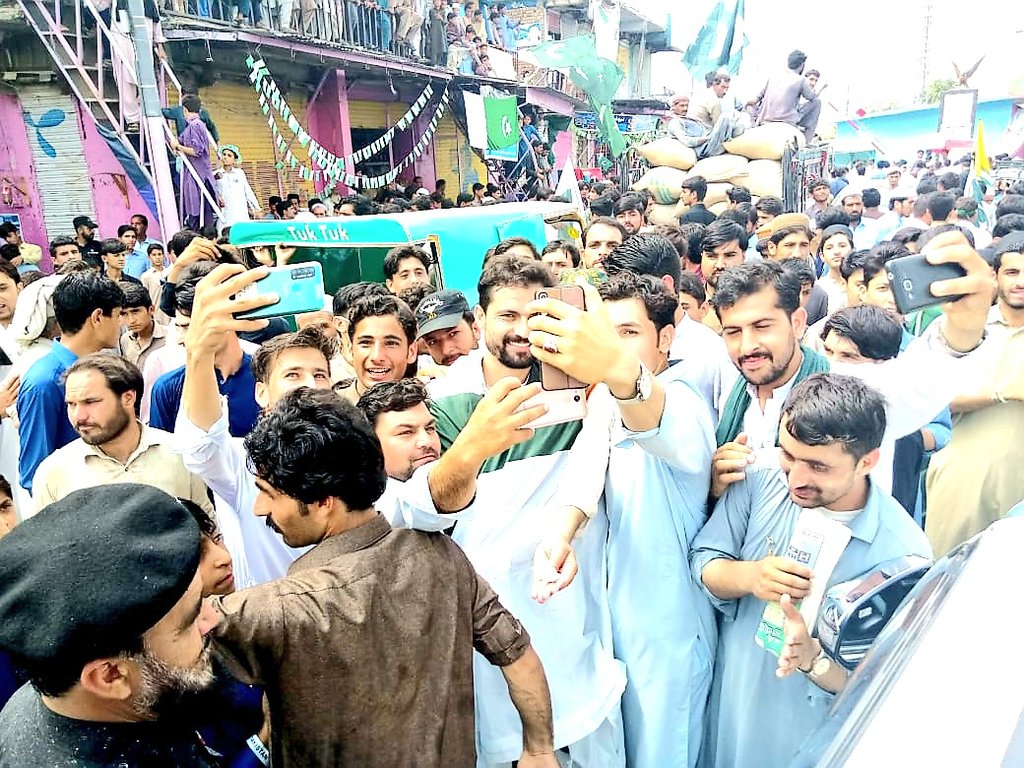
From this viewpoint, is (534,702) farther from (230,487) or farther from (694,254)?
(694,254)

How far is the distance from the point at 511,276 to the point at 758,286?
0.74 meters

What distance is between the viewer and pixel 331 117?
12.9 metres

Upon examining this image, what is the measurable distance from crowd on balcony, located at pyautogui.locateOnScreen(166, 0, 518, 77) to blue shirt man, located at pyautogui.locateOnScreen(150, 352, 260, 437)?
26.3 feet

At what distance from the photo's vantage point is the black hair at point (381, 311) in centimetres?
282

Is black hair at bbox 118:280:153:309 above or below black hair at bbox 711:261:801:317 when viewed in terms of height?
below

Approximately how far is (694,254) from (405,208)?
5.38m

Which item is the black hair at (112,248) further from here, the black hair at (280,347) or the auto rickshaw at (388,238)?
the black hair at (280,347)

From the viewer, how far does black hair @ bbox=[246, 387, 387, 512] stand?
1413mm

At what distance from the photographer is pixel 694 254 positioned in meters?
5.23

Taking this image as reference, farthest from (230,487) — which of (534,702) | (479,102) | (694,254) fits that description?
(479,102)

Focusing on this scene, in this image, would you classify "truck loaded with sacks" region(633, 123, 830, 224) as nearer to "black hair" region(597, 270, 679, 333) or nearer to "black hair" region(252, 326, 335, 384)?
"black hair" region(597, 270, 679, 333)

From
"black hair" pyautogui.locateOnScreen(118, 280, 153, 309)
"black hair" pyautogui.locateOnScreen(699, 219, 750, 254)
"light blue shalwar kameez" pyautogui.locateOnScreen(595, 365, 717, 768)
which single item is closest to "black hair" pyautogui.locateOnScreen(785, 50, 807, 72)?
A: "black hair" pyautogui.locateOnScreen(699, 219, 750, 254)

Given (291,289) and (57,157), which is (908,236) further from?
(57,157)

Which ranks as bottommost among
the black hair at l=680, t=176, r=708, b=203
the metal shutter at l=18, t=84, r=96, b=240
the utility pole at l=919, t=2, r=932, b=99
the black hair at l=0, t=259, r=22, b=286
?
the black hair at l=0, t=259, r=22, b=286
